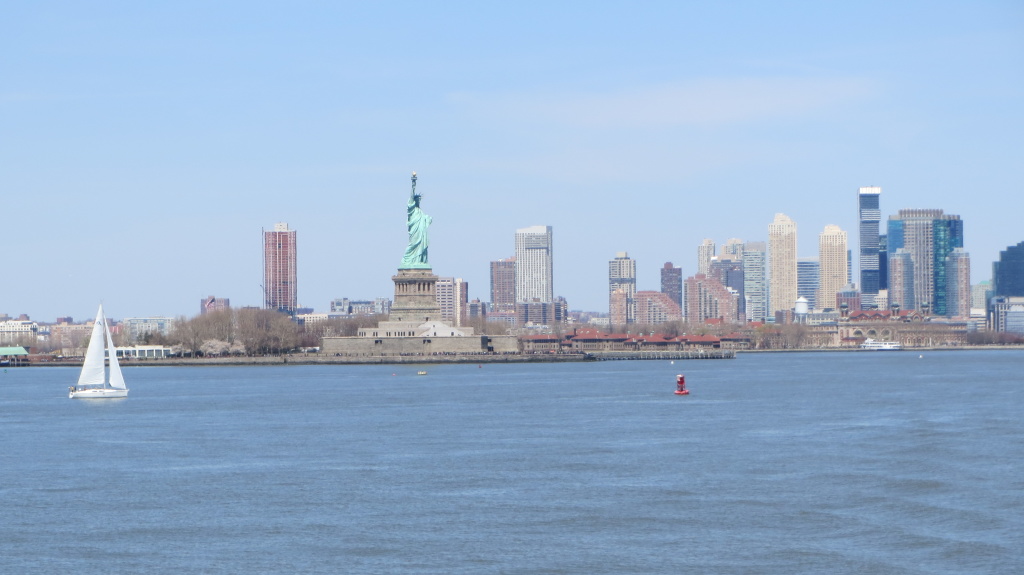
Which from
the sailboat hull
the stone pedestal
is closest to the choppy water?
the sailboat hull

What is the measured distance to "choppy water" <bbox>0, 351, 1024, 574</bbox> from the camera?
87.1ft

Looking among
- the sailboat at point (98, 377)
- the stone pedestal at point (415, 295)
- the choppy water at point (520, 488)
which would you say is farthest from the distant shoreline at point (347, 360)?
the choppy water at point (520, 488)

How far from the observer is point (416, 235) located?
12400 centimetres

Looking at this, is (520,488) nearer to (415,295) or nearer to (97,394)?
(97,394)

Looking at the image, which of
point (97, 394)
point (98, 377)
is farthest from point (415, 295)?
point (97, 394)

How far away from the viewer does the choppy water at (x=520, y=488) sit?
26562 mm

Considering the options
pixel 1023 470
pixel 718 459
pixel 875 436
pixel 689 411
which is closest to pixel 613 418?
pixel 689 411

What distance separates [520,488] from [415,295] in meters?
91.8

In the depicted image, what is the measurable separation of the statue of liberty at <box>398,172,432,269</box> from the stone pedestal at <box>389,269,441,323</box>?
31.7 inches

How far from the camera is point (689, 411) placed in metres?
57.8

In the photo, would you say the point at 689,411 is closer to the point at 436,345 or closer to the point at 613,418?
the point at 613,418

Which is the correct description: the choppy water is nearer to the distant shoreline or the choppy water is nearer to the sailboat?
the sailboat

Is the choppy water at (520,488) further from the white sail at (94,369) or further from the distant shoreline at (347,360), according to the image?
the distant shoreline at (347,360)

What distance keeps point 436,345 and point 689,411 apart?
2699 inches
